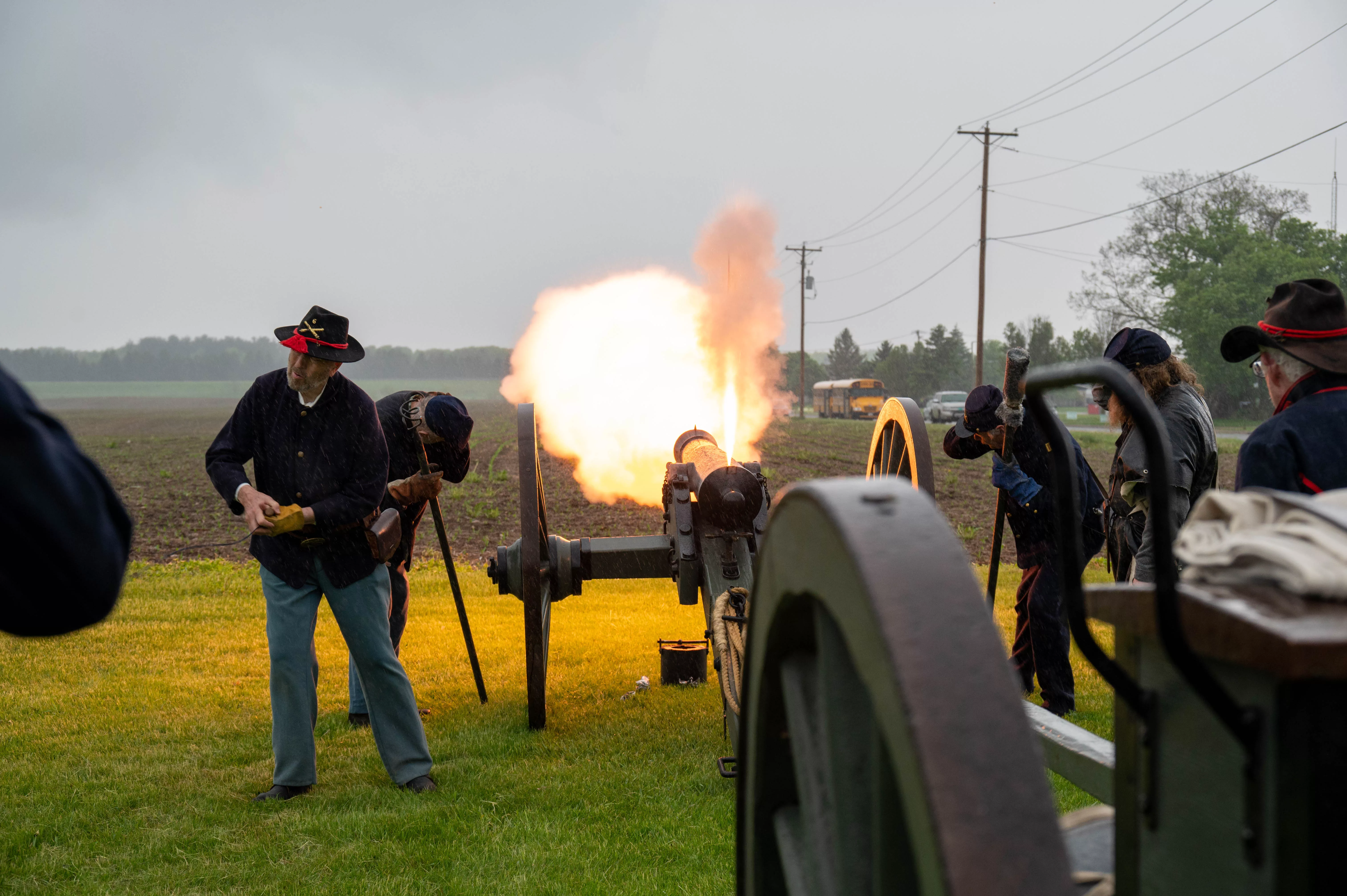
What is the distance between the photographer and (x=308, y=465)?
448cm

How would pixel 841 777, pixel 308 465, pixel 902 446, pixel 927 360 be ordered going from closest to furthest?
pixel 841 777
pixel 308 465
pixel 902 446
pixel 927 360

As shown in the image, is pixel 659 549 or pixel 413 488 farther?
pixel 659 549

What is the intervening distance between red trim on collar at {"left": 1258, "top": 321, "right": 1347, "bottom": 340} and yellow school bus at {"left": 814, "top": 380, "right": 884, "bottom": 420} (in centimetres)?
5401

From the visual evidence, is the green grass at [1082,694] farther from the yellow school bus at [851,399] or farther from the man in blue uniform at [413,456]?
the yellow school bus at [851,399]

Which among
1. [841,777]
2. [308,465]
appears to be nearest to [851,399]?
[308,465]

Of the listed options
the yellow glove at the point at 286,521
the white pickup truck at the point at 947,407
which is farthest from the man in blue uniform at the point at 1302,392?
the white pickup truck at the point at 947,407

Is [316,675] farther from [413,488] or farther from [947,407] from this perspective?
[947,407]

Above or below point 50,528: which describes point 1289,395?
above

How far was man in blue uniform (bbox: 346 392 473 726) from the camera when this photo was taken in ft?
17.6

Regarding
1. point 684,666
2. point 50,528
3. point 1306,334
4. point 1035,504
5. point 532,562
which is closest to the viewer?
point 50,528

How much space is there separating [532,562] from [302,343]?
1465 mm

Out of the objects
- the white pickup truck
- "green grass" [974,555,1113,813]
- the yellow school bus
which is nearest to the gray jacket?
"green grass" [974,555,1113,813]

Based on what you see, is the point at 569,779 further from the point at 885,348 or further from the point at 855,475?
the point at 885,348

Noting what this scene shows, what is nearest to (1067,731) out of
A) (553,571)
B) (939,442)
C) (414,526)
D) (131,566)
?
(553,571)
